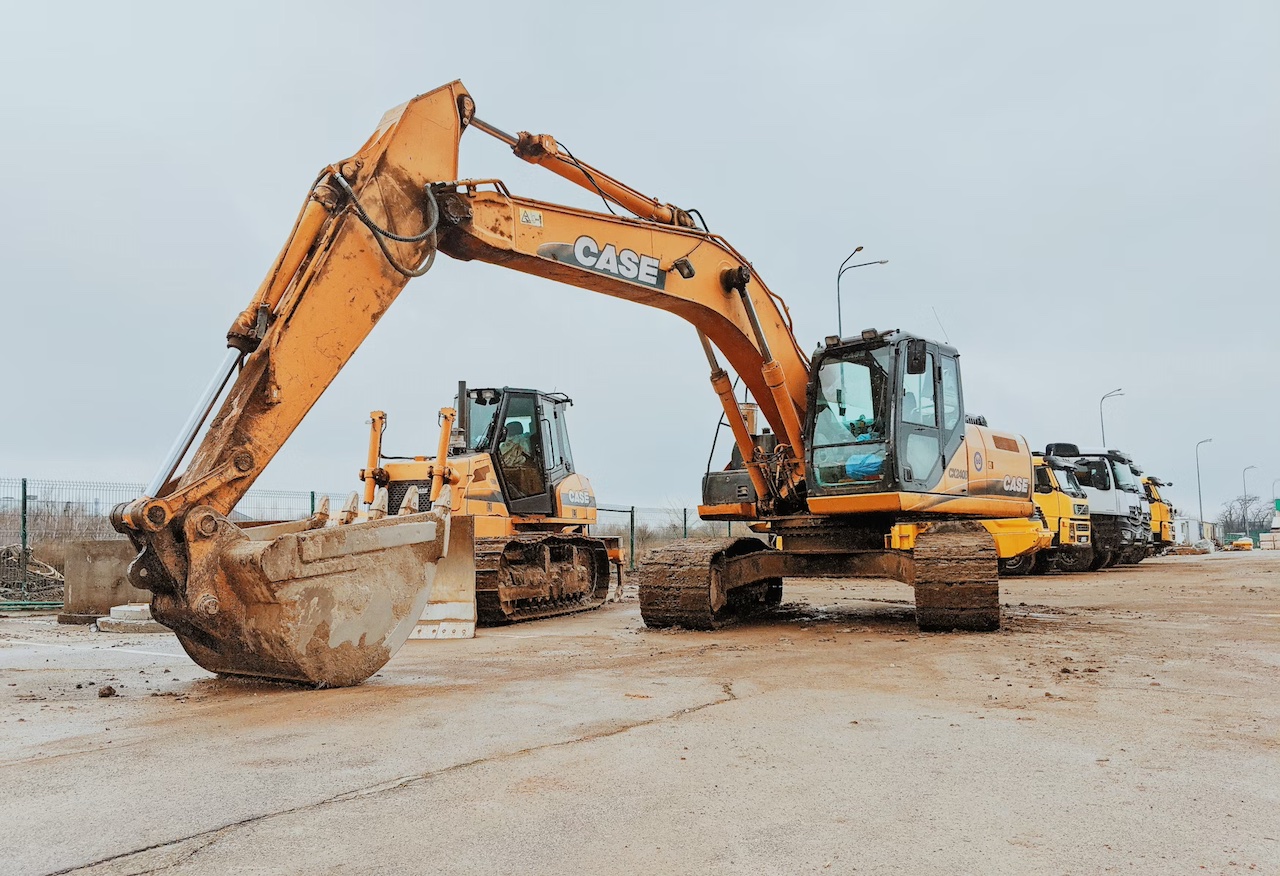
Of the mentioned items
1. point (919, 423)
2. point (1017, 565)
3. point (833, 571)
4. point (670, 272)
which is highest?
point (670, 272)

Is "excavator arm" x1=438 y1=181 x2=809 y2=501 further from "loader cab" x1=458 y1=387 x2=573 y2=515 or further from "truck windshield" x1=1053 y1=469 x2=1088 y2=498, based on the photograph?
"truck windshield" x1=1053 y1=469 x2=1088 y2=498

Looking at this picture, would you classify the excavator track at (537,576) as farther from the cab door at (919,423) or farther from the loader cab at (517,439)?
the cab door at (919,423)

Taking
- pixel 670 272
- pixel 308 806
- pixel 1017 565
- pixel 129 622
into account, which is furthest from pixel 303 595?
pixel 1017 565

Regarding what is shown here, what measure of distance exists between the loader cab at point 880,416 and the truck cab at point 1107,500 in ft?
46.2

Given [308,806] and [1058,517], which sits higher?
[1058,517]

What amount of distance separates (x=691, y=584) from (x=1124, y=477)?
1870 cm

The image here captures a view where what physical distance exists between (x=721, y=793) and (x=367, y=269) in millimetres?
3833

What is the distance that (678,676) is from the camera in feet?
19.9

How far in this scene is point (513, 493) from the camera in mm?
11992

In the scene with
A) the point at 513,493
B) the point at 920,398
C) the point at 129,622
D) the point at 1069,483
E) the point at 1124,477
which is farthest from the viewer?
the point at 1124,477

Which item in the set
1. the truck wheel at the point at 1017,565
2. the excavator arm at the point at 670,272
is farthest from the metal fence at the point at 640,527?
the excavator arm at the point at 670,272

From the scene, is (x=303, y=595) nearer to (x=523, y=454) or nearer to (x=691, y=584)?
(x=691, y=584)

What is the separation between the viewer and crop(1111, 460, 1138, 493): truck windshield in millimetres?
23125

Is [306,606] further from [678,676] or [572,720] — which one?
[678,676]
